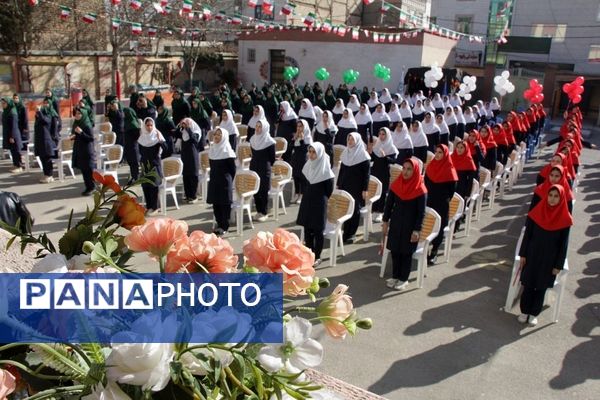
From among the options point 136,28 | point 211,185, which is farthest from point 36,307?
point 136,28

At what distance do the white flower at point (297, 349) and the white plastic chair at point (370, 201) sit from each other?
6497mm

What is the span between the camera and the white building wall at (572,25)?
89.6ft

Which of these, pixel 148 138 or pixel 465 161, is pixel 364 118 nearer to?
pixel 465 161

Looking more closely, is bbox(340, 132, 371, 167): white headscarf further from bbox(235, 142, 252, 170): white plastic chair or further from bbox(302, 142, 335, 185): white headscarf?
bbox(235, 142, 252, 170): white plastic chair

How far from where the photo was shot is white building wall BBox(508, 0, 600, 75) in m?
27.3

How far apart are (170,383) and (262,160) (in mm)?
7221

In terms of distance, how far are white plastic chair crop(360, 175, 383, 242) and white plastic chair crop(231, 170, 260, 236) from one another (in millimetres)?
1590

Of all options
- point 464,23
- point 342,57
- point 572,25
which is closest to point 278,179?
point 342,57

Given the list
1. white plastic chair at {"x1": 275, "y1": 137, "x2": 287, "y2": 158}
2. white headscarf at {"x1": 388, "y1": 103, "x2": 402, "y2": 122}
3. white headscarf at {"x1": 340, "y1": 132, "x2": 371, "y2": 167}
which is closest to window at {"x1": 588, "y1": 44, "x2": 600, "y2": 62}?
white headscarf at {"x1": 388, "y1": 103, "x2": 402, "y2": 122}

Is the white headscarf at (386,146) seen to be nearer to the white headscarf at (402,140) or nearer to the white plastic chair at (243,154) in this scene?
the white headscarf at (402,140)

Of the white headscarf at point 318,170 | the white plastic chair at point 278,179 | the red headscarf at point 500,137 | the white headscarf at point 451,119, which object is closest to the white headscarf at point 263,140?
the white plastic chair at point 278,179

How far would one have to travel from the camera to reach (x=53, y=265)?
1.35 metres

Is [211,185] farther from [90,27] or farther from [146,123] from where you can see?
[90,27]

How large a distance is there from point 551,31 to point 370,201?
84.6 ft
